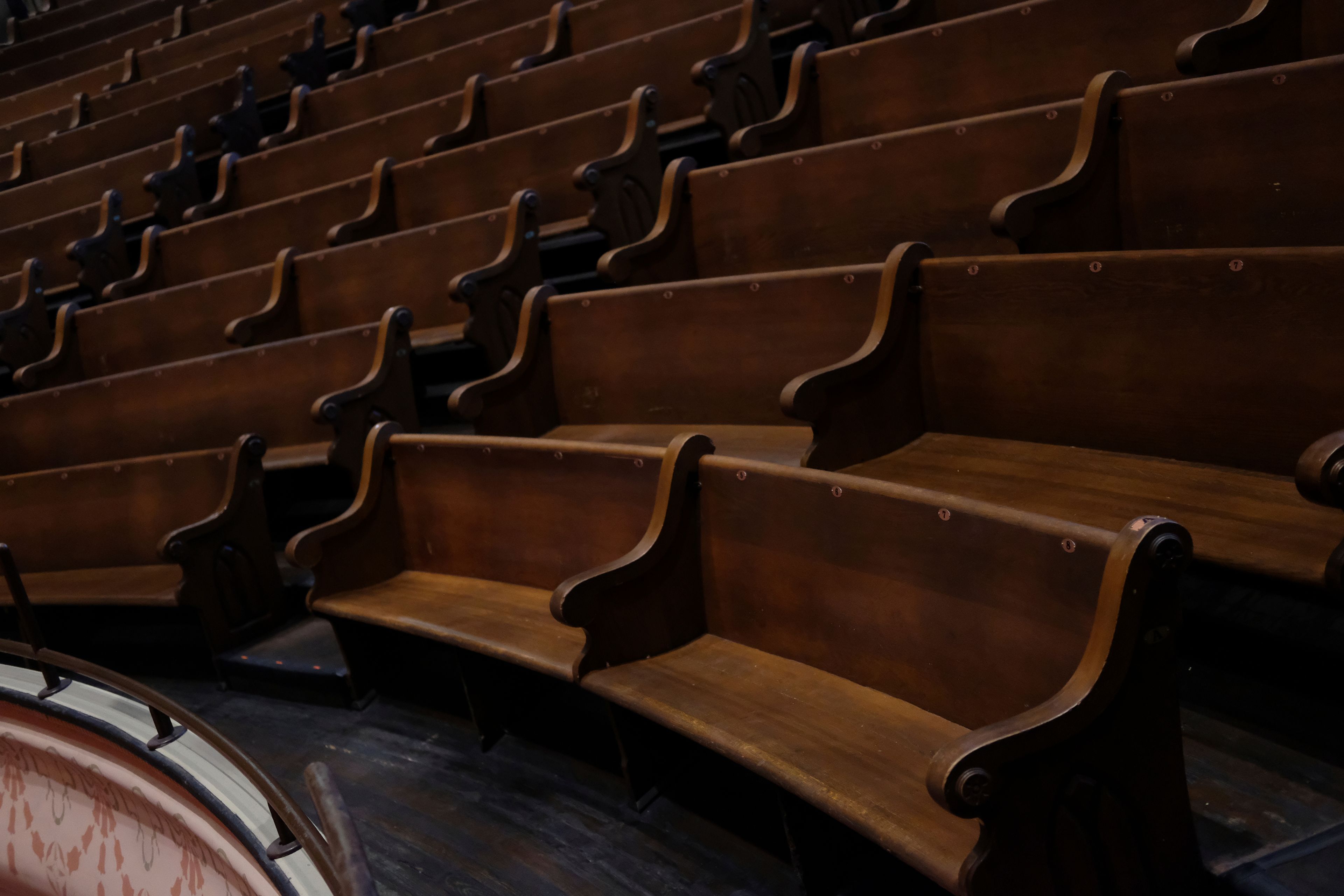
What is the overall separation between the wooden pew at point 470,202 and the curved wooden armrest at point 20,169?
48 cm

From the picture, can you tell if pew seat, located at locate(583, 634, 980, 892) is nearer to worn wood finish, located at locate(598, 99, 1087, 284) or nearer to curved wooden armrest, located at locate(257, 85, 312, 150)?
worn wood finish, located at locate(598, 99, 1087, 284)

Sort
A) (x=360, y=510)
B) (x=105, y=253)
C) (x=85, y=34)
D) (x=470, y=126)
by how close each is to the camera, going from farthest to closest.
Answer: (x=85, y=34) < (x=105, y=253) < (x=470, y=126) < (x=360, y=510)

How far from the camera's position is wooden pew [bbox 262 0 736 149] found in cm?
129

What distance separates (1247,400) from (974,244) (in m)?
0.29

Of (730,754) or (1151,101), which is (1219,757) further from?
(1151,101)

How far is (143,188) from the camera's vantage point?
1585 mm

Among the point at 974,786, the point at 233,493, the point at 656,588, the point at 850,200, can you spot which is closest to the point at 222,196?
the point at 233,493

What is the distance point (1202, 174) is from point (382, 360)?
0.63 metres

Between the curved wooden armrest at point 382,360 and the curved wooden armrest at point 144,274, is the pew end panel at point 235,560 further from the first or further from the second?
the curved wooden armrest at point 144,274

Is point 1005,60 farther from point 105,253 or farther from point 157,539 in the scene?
point 105,253

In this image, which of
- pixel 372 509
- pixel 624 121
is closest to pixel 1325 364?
pixel 372 509

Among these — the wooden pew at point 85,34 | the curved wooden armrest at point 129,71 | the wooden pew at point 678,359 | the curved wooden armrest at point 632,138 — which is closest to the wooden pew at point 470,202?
the curved wooden armrest at point 632,138

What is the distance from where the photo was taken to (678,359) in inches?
32.4

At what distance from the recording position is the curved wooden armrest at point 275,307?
44.7 inches
